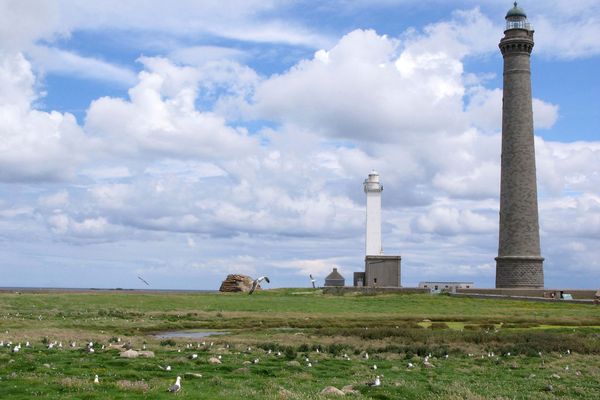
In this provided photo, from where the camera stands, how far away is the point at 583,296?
272ft

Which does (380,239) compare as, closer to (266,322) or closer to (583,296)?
(583,296)

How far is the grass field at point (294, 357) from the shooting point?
20.2 metres

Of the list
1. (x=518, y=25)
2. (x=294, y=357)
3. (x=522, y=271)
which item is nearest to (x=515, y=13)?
(x=518, y=25)

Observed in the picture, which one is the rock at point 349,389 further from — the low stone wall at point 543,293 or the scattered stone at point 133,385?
the low stone wall at point 543,293

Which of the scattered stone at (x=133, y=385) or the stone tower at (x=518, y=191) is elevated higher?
the stone tower at (x=518, y=191)

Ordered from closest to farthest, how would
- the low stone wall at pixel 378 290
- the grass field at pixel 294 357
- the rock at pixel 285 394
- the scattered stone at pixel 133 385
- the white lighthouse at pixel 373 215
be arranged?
the rock at pixel 285 394 → the scattered stone at pixel 133 385 → the grass field at pixel 294 357 → the low stone wall at pixel 378 290 → the white lighthouse at pixel 373 215

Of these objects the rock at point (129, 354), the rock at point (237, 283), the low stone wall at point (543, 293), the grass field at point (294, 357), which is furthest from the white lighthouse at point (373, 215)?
the rock at point (129, 354)

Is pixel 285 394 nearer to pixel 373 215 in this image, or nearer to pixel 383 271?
pixel 383 271

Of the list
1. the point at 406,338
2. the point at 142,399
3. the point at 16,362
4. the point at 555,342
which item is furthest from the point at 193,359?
the point at 555,342

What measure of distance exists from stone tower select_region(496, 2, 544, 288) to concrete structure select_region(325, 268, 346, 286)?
2877cm

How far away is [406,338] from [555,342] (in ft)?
24.7

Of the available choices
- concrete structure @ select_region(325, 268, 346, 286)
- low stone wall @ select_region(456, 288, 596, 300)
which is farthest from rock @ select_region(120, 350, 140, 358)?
concrete structure @ select_region(325, 268, 346, 286)

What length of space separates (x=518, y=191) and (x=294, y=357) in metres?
61.5

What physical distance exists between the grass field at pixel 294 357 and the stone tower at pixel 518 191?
87.6 feet
